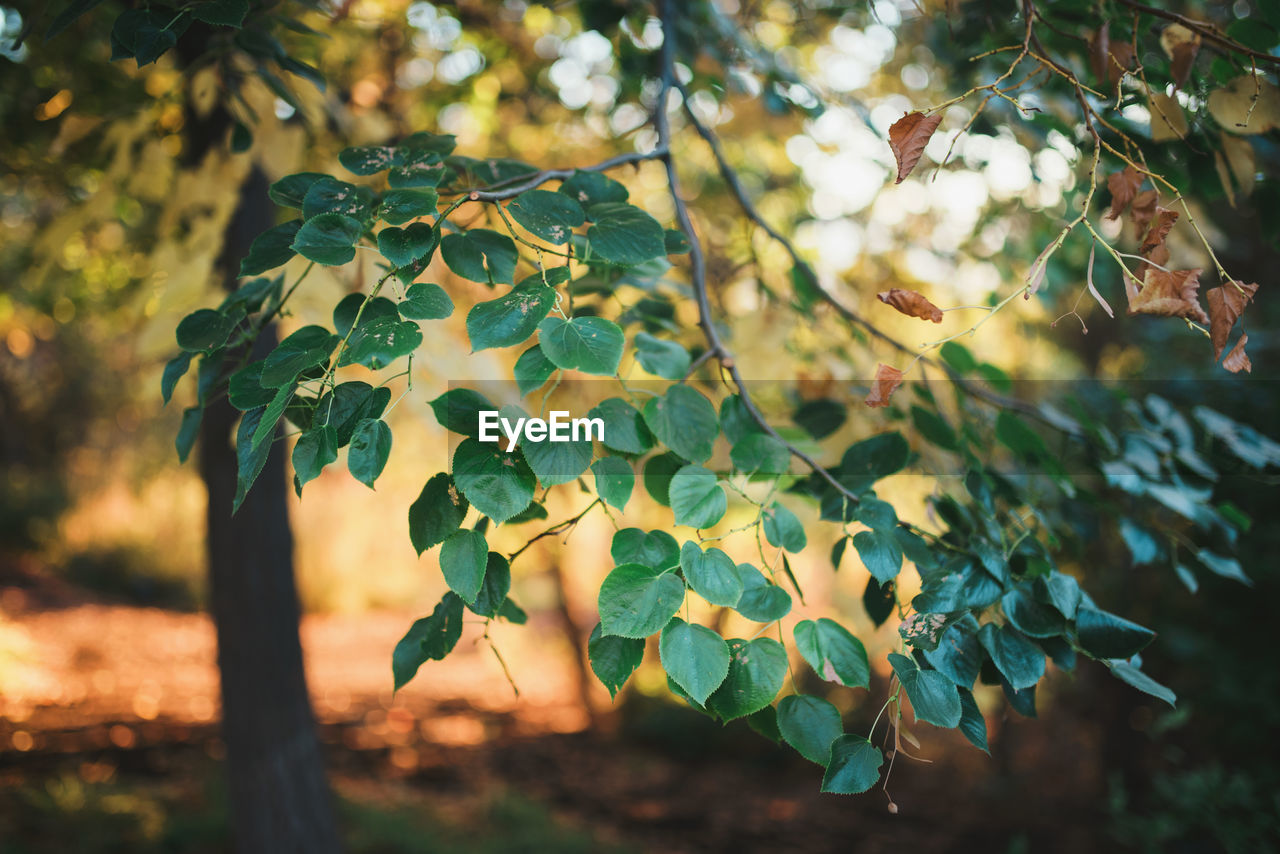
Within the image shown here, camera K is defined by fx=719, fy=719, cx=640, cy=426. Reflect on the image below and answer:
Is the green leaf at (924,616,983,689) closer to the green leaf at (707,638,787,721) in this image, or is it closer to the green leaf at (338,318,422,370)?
the green leaf at (707,638,787,721)

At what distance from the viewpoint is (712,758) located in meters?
5.20

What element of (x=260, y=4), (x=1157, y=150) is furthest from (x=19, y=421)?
(x=1157, y=150)

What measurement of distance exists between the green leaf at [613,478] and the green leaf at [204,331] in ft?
1.63

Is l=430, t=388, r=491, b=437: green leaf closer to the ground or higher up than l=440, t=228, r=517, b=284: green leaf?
closer to the ground

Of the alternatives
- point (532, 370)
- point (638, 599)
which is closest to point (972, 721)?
point (638, 599)

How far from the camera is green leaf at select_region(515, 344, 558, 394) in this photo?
2.43 feet

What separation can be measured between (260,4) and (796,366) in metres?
1.34

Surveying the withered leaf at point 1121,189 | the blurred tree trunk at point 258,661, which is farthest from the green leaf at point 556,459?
the blurred tree trunk at point 258,661

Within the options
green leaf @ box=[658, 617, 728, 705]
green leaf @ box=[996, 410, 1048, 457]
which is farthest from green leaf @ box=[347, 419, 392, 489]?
green leaf @ box=[996, 410, 1048, 457]

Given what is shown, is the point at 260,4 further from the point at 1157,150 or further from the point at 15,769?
the point at 15,769

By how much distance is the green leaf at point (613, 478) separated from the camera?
0.76m

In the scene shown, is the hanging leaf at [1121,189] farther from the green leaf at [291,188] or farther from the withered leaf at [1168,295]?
the green leaf at [291,188]

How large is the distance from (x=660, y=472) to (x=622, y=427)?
130 millimetres

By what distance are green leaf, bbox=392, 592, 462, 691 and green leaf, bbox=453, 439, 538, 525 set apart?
0.70ft
